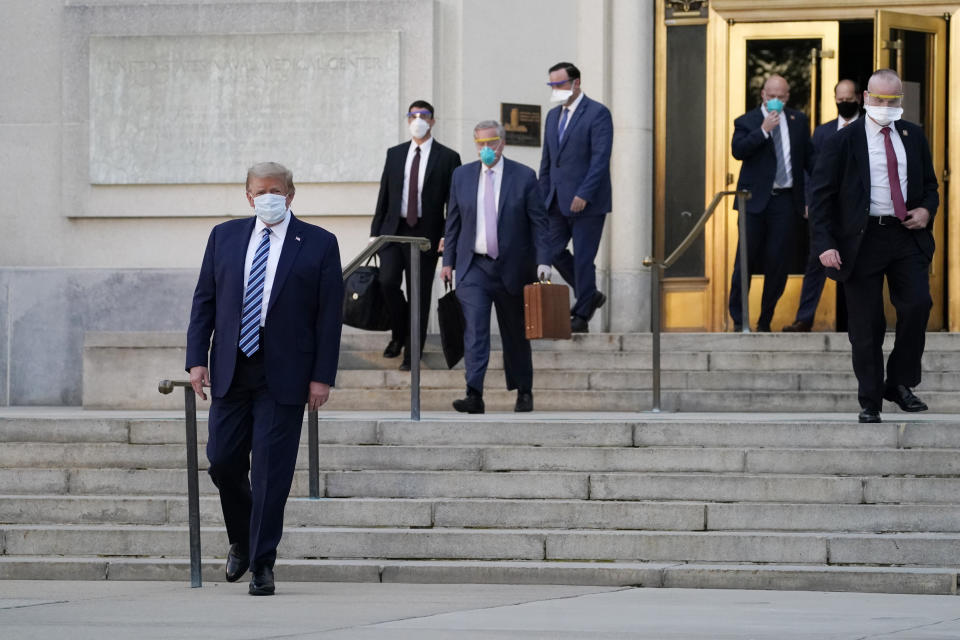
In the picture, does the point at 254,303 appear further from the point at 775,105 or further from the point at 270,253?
the point at 775,105

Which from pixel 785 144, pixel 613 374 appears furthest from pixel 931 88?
pixel 613 374

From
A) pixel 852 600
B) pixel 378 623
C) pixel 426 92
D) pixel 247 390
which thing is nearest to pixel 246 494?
pixel 247 390

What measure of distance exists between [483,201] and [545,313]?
926mm

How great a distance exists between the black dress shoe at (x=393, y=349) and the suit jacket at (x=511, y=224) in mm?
1333

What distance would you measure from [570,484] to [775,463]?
1105 mm

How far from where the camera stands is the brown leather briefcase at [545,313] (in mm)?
11383

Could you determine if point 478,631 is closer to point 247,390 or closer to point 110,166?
point 247,390

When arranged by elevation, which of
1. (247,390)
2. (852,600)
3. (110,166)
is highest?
(110,166)

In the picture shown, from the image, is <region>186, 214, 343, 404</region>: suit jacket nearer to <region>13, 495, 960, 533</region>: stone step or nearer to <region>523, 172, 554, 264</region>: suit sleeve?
<region>13, 495, 960, 533</region>: stone step

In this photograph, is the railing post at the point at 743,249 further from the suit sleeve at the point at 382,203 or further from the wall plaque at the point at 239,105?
the wall plaque at the point at 239,105

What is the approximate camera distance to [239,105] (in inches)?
593

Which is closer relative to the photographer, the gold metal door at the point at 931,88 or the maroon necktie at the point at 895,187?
the maroon necktie at the point at 895,187

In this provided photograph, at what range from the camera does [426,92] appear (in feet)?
48.5

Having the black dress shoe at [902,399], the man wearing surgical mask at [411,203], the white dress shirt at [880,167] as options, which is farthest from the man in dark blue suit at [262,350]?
the man wearing surgical mask at [411,203]
